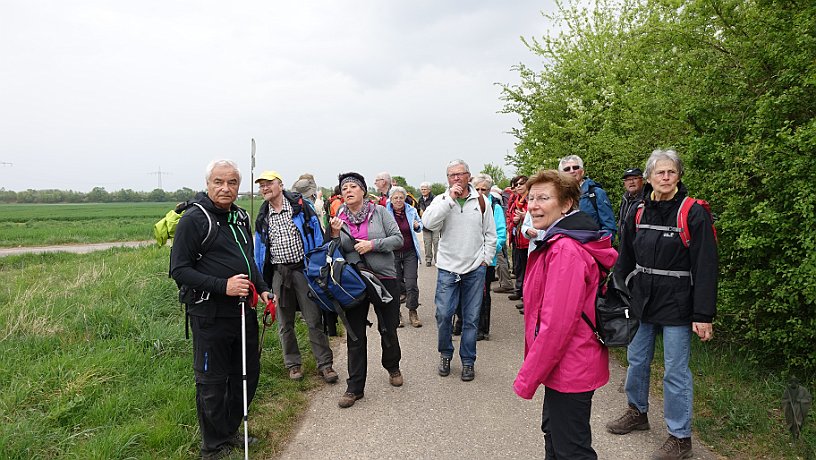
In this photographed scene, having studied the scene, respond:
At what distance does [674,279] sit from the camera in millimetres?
3330

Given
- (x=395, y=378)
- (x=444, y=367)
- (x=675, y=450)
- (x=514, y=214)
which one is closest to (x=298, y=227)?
(x=395, y=378)

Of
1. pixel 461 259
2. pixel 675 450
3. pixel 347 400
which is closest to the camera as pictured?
pixel 675 450

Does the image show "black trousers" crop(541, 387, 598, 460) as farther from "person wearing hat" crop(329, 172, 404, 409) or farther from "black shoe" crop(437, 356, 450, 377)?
"black shoe" crop(437, 356, 450, 377)

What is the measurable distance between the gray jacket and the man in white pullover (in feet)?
1.52

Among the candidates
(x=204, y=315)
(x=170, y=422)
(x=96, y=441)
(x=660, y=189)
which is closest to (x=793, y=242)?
(x=660, y=189)

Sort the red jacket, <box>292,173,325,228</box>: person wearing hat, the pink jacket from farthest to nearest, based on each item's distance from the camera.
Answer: the red jacket, <box>292,173,325,228</box>: person wearing hat, the pink jacket

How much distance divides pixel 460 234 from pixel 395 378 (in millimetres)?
1580

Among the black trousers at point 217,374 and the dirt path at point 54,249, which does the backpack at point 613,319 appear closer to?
the black trousers at point 217,374

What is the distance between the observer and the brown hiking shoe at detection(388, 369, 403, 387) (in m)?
4.82

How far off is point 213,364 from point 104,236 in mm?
27793

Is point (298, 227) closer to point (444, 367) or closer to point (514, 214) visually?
point (444, 367)

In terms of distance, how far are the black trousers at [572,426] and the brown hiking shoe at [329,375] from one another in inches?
113

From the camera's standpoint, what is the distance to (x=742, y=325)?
4559 millimetres

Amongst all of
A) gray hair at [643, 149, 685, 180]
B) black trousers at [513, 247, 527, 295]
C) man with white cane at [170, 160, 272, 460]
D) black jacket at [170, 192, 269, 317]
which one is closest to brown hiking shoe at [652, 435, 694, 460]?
gray hair at [643, 149, 685, 180]
